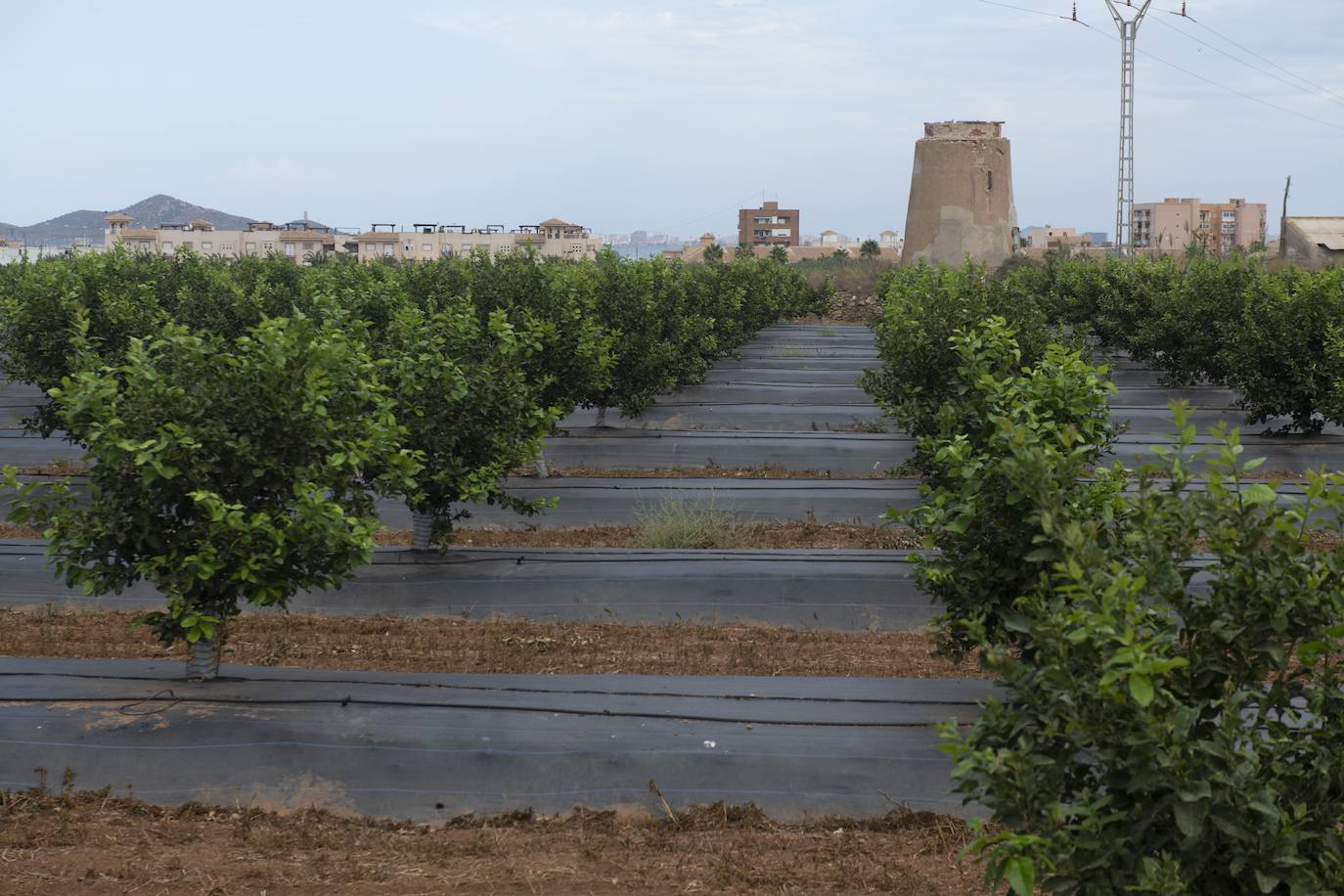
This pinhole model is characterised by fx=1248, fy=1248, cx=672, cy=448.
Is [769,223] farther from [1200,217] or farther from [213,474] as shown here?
[213,474]

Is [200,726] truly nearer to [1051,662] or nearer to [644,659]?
[644,659]

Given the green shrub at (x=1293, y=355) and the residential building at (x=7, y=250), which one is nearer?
the green shrub at (x=1293, y=355)

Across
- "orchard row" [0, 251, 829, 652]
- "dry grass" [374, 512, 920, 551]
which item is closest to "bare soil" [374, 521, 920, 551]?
"dry grass" [374, 512, 920, 551]

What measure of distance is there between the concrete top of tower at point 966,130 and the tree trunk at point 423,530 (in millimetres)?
32620

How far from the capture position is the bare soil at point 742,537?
11195 mm

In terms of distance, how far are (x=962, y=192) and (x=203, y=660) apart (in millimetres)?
35881

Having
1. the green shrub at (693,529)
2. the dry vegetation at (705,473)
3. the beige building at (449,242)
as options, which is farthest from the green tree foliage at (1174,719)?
the beige building at (449,242)

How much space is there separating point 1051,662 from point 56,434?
54.6ft

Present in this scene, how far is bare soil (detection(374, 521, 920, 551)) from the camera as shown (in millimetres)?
11195

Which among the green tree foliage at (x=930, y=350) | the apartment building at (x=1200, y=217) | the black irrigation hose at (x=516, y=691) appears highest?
the apartment building at (x=1200, y=217)

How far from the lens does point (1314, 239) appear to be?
41.9 metres

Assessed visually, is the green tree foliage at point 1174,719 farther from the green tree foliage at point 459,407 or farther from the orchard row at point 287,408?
the green tree foliage at point 459,407

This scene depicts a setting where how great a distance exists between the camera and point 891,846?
522 centimetres

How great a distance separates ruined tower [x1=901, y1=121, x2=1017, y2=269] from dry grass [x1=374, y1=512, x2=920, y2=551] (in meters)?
29.1
